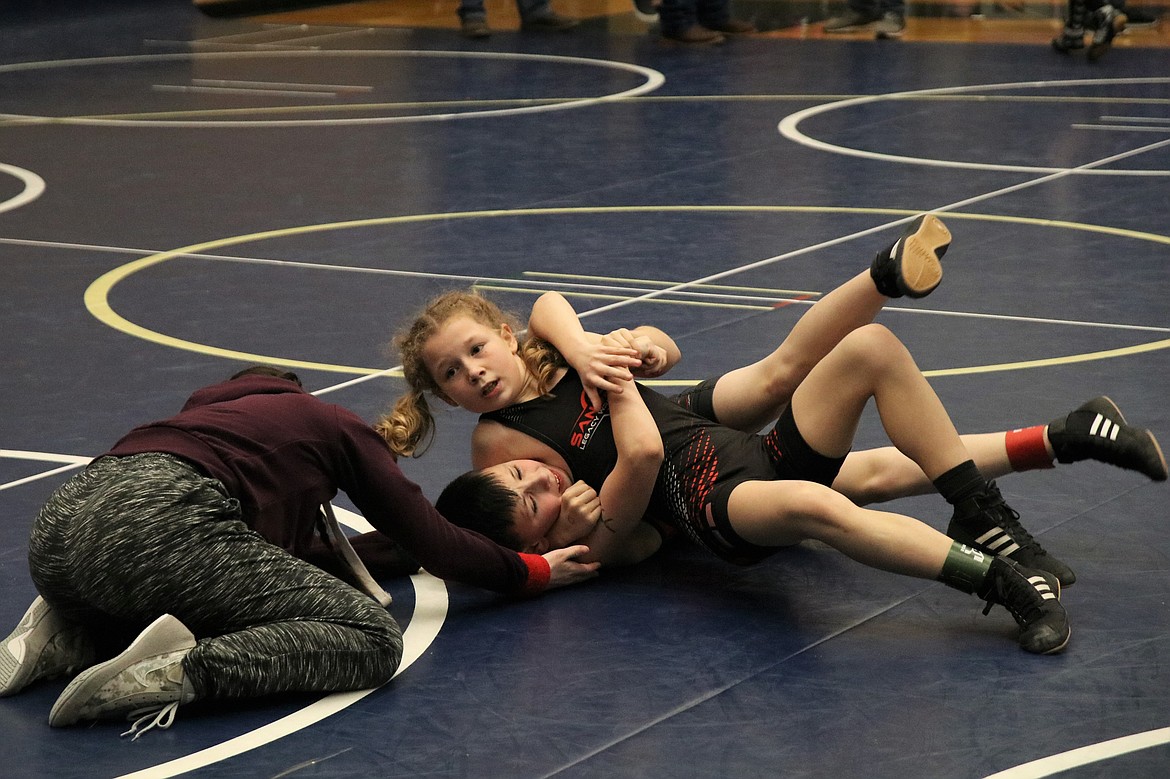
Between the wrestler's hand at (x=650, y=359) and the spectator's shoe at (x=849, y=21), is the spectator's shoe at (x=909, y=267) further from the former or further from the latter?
the spectator's shoe at (x=849, y=21)

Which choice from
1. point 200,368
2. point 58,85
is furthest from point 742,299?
point 58,85

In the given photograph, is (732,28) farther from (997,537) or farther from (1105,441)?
(997,537)

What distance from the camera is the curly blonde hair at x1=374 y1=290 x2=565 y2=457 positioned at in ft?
10.8

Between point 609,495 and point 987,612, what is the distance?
2.31ft

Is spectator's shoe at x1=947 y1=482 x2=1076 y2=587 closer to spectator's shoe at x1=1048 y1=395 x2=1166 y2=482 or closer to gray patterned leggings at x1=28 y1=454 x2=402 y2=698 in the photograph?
spectator's shoe at x1=1048 y1=395 x2=1166 y2=482

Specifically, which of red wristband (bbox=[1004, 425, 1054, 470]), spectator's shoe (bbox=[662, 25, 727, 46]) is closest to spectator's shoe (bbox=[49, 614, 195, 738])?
red wristband (bbox=[1004, 425, 1054, 470])

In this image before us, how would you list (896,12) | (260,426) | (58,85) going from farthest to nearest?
(896,12) → (58,85) → (260,426)

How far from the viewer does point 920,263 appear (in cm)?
317

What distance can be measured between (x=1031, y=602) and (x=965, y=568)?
13cm

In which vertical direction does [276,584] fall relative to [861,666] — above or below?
above

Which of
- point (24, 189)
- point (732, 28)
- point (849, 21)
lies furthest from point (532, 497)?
point (849, 21)

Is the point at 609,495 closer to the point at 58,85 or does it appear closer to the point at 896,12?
the point at 58,85

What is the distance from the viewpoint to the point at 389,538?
10.6 feet

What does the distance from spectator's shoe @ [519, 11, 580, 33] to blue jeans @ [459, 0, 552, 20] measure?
→ 20 mm
